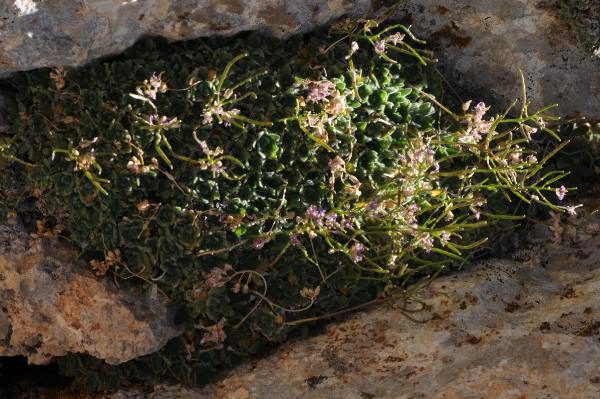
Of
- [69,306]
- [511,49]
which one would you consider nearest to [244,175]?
[69,306]

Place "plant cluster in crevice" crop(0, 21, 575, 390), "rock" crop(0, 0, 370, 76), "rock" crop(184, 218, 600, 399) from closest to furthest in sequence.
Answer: "rock" crop(0, 0, 370, 76)
"rock" crop(184, 218, 600, 399)
"plant cluster in crevice" crop(0, 21, 575, 390)

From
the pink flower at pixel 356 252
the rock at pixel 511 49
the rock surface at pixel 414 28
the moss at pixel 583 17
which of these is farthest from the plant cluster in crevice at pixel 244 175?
the moss at pixel 583 17

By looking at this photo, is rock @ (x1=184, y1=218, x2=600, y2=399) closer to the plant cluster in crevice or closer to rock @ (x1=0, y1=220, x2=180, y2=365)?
the plant cluster in crevice

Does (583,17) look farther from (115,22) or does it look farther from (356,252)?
(115,22)

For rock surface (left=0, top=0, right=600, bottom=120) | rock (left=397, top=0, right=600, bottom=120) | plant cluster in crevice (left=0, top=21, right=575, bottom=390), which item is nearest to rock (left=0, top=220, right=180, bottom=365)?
plant cluster in crevice (left=0, top=21, right=575, bottom=390)

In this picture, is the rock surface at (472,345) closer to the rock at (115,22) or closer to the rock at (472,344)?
the rock at (472,344)


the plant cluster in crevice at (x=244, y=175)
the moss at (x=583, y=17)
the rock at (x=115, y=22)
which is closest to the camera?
the rock at (x=115, y=22)
